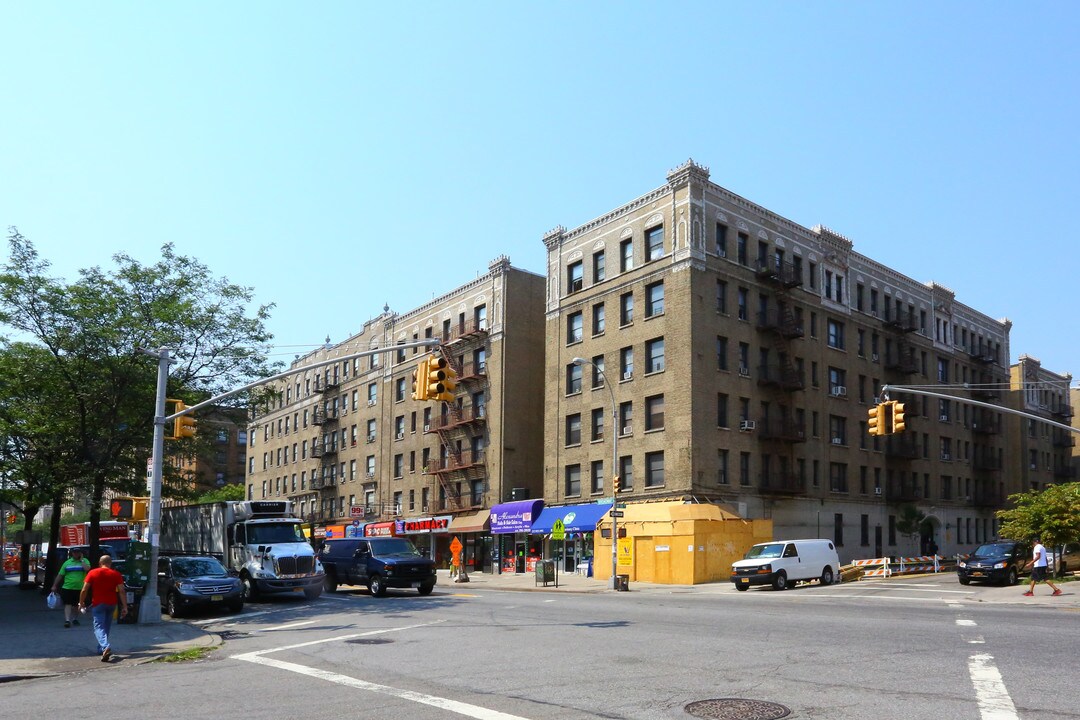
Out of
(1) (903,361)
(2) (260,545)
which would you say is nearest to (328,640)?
(2) (260,545)

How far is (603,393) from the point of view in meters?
49.1

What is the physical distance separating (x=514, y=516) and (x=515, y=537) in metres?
1.95

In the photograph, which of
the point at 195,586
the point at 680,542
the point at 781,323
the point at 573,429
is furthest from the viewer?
the point at 573,429

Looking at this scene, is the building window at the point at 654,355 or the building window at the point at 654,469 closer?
the building window at the point at 654,469

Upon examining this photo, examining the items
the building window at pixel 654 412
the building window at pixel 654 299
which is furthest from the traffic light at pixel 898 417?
the building window at pixel 654 299

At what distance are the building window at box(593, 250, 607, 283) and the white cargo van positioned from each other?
62.3 ft

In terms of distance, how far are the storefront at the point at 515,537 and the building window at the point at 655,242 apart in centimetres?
1481

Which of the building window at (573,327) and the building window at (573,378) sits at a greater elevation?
the building window at (573,327)

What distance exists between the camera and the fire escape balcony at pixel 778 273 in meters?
48.4

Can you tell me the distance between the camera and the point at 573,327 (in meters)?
52.3

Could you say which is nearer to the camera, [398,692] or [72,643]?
[398,692]

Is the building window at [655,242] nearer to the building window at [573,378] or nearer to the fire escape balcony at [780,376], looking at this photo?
the building window at [573,378]

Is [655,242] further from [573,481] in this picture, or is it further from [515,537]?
[515,537]

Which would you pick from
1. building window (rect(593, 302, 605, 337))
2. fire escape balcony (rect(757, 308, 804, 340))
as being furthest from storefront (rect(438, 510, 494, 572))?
fire escape balcony (rect(757, 308, 804, 340))
